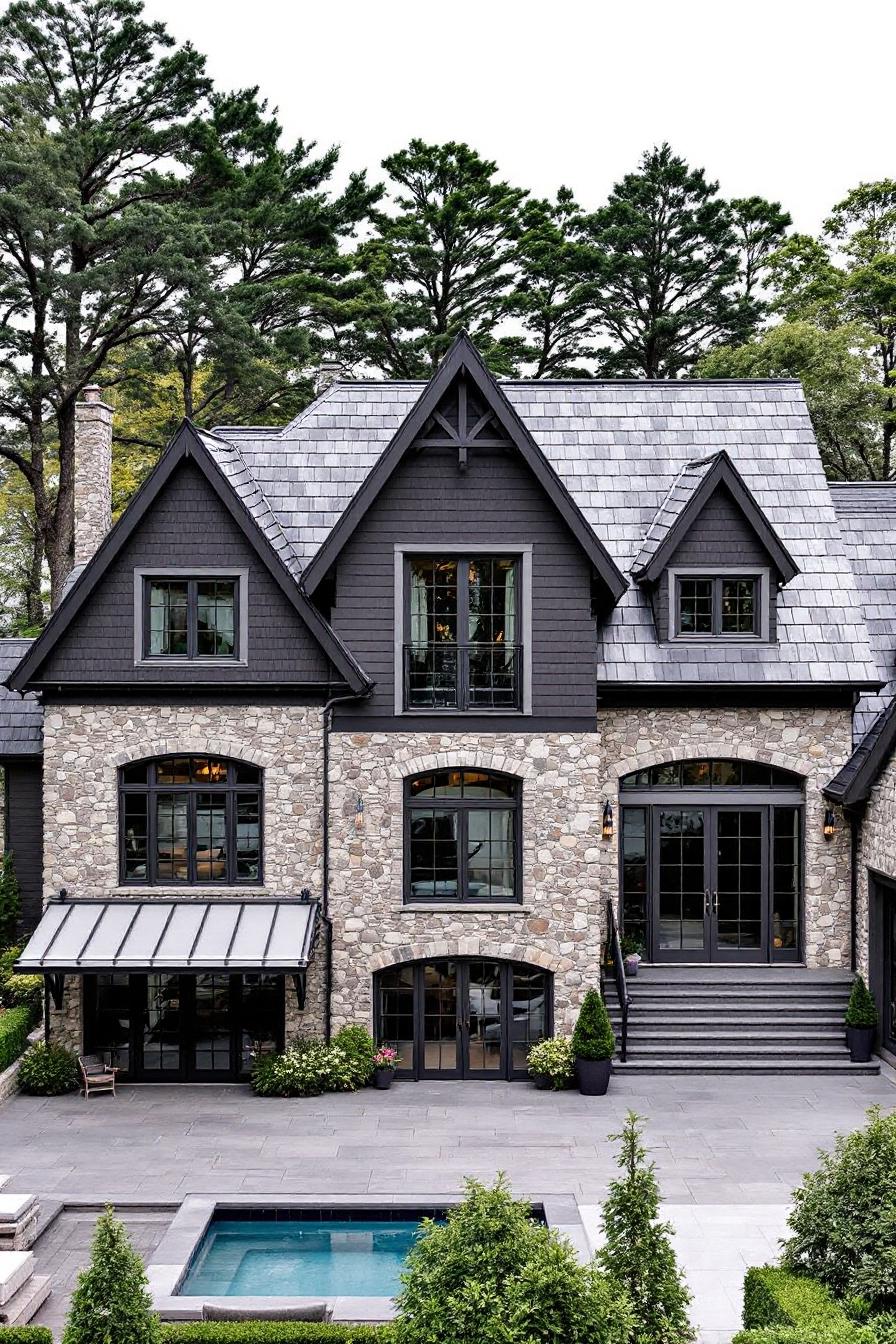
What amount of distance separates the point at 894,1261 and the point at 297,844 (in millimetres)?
10831

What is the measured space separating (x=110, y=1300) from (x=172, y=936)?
27.7 ft

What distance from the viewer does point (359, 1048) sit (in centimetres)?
1783

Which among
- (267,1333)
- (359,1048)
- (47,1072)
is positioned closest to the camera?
(267,1333)

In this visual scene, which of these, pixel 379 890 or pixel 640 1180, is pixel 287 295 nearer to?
→ pixel 379 890

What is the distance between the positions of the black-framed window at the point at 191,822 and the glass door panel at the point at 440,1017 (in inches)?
128

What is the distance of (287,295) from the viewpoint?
3872 cm

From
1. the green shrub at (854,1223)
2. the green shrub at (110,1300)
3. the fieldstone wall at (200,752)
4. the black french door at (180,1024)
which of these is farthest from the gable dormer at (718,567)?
the green shrub at (110,1300)

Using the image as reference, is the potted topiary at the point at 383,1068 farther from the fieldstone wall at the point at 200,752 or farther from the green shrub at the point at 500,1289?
the green shrub at the point at 500,1289

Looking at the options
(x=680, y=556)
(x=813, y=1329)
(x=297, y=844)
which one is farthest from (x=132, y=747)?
(x=813, y=1329)

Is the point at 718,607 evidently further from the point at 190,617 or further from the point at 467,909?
the point at 190,617

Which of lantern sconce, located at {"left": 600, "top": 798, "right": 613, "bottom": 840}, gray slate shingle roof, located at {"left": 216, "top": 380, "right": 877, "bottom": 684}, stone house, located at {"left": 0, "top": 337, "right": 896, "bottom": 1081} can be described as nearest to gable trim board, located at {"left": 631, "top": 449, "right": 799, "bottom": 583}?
gray slate shingle roof, located at {"left": 216, "top": 380, "right": 877, "bottom": 684}

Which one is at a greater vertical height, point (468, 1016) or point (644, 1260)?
point (644, 1260)

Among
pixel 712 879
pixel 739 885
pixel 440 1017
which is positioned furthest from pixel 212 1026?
pixel 739 885

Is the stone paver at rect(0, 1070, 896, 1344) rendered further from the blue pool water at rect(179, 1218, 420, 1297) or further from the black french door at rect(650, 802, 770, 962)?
the black french door at rect(650, 802, 770, 962)
